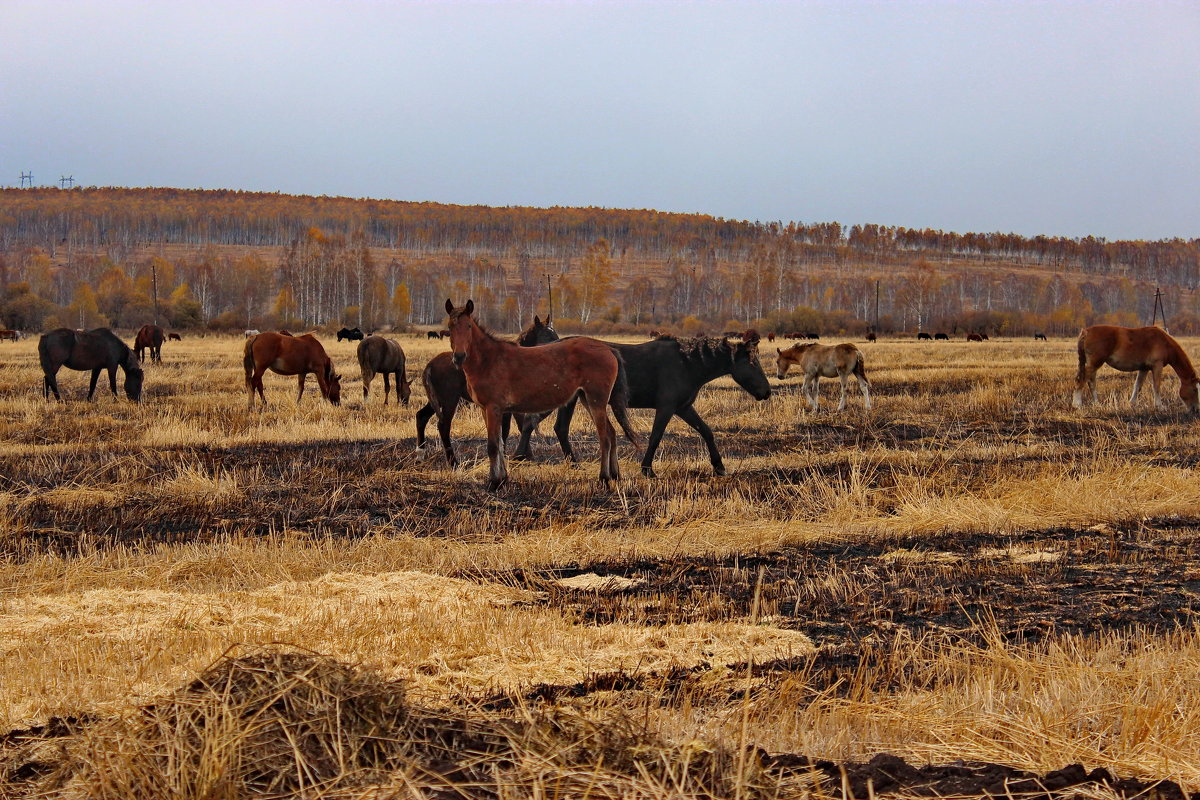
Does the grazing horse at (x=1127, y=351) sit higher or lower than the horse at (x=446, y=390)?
higher

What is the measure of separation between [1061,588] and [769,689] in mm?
3377

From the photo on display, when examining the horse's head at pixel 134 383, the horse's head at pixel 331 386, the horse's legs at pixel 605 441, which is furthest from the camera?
the horse's head at pixel 134 383

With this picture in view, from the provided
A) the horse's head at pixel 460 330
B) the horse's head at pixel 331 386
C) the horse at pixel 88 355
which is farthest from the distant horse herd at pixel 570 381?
the horse at pixel 88 355

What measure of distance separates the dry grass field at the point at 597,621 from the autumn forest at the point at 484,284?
168 ft

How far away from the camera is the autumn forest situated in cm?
8919

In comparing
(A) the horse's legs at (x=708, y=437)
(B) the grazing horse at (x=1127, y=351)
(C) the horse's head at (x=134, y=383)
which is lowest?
(C) the horse's head at (x=134, y=383)

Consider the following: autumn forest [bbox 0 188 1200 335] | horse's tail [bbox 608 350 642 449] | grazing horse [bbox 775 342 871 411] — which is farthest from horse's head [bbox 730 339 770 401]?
autumn forest [bbox 0 188 1200 335]

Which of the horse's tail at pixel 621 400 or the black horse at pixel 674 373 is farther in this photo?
the black horse at pixel 674 373

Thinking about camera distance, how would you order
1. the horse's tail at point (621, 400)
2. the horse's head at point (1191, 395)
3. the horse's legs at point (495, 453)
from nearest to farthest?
1. the horse's legs at point (495, 453)
2. the horse's tail at point (621, 400)
3. the horse's head at point (1191, 395)

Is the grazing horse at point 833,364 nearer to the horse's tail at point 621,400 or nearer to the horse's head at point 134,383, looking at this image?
the horse's tail at point 621,400

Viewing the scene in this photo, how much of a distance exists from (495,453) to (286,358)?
10.4 meters

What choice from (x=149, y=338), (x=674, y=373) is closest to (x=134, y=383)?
(x=674, y=373)

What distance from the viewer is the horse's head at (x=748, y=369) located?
13.6 metres

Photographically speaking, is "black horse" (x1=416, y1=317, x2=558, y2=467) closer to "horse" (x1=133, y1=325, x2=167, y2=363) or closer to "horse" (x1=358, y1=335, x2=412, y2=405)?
"horse" (x1=358, y1=335, x2=412, y2=405)
